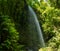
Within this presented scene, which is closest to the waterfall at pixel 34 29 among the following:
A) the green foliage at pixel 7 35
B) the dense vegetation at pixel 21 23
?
the dense vegetation at pixel 21 23

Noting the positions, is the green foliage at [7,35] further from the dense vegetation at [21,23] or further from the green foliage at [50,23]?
the green foliage at [50,23]

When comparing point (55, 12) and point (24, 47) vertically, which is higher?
point (55, 12)

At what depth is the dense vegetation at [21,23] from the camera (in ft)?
29.8

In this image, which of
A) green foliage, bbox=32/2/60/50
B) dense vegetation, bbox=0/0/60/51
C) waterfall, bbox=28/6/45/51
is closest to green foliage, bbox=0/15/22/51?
dense vegetation, bbox=0/0/60/51

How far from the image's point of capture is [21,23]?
37.9ft

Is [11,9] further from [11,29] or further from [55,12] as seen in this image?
[55,12]

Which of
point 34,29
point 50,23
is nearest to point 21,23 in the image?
point 34,29

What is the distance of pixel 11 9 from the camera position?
10953 mm

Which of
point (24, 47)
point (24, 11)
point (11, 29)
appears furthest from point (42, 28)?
point (11, 29)

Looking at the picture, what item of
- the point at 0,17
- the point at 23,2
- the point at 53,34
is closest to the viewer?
the point at 0,17

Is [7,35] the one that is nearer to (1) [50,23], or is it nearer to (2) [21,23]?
(2) [21,23]

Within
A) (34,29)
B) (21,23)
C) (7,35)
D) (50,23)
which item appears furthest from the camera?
(50,23)

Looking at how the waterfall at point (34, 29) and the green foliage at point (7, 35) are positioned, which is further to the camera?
the waterfall at point (34, 29)

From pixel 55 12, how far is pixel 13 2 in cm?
331
